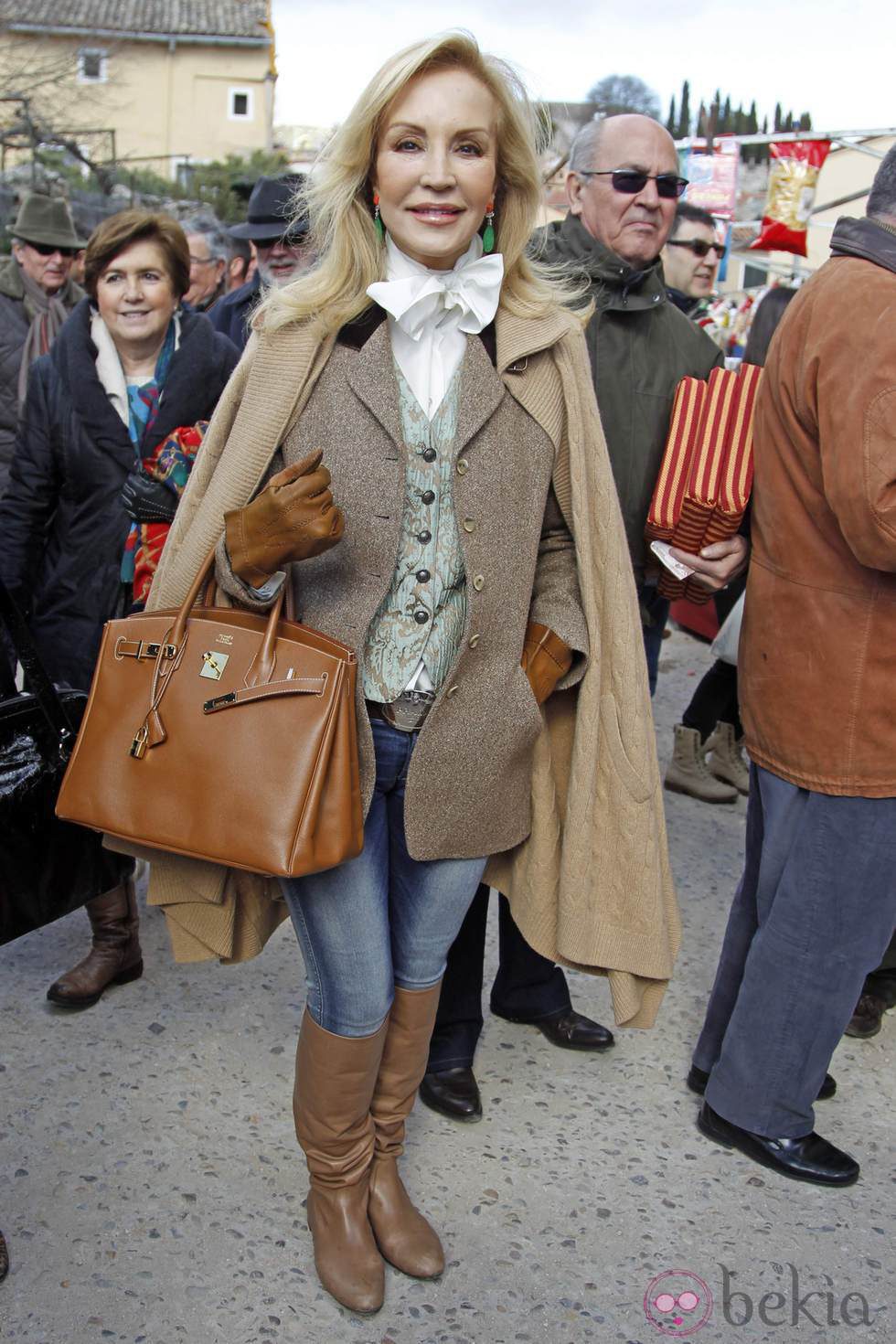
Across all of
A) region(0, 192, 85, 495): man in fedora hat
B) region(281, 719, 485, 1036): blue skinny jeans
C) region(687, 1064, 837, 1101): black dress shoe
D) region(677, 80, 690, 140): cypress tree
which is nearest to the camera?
region(281, 719, 485, 1036): blue skinny jeans

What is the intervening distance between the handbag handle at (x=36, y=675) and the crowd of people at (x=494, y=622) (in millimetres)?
369

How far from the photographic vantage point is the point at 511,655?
2.16 m

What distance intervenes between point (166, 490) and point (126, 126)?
44195mm

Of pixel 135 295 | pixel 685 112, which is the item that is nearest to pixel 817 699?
pixel 135 295

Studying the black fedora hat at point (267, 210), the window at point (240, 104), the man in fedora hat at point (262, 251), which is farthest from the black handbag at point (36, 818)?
the window at point (240, 104)

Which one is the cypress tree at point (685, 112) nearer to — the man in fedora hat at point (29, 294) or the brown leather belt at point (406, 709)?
the man in fedora hat at point (29, 294)

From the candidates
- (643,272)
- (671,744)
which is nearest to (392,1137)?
(643,272)

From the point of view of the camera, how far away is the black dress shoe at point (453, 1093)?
285 cm

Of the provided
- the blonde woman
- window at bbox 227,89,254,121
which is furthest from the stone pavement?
window at bbox 227,89,254,121

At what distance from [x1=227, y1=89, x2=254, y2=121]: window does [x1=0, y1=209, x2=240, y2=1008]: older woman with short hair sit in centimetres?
4329

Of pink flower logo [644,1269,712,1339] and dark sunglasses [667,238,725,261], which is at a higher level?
dark sunglasses [667,238,725,261]

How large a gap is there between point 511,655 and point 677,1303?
1.29m

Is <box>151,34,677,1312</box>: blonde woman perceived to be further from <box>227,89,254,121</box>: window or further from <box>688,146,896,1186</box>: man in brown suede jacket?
<box>227,89,254,121</box>: window

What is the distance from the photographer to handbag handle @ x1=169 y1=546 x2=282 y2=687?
1.92 m
